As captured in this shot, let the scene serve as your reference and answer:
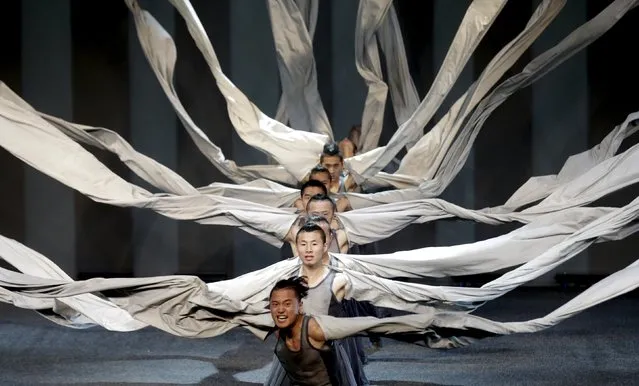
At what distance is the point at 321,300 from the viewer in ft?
13.2

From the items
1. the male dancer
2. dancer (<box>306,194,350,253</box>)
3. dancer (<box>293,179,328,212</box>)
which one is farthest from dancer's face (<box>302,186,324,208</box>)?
the male dancer

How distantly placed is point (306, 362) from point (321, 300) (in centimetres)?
53

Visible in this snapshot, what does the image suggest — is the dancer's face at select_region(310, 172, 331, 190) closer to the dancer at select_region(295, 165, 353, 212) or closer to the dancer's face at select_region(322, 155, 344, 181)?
the dancer at select_region(295, 165, 353, 212)

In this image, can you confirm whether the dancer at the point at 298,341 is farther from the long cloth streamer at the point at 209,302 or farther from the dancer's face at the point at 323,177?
the dancer's face at the point at 323,177

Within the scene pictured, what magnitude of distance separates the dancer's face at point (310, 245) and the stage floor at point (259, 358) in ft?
3.01

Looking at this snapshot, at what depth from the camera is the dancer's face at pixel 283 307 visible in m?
Result: 3.46

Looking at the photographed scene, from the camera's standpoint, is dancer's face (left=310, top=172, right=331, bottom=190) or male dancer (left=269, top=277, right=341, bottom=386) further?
dancer's face (left=310, top=172, right=331, bottom=190)

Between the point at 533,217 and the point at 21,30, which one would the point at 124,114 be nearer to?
the point at 21,30

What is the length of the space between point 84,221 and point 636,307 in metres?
3.05

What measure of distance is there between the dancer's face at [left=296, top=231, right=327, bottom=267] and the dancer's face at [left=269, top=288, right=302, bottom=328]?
50cm

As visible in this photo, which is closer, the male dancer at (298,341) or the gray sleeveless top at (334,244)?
the male dancer at (298,341)

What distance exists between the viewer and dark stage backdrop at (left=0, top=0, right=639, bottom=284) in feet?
23.4

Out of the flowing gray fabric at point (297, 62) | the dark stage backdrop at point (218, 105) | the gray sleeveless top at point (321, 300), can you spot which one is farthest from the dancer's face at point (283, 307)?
the dark stage backdrop at point (218, 105)

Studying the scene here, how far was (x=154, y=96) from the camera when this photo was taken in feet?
23.6
